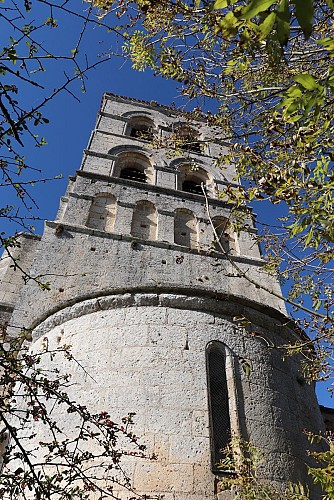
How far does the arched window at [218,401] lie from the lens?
3.99 meters

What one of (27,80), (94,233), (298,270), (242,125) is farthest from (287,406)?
(94,233)

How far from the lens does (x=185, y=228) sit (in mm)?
12148

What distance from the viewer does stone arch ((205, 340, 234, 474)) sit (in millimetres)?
3998

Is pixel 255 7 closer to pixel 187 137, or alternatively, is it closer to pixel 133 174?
pixel 187 137

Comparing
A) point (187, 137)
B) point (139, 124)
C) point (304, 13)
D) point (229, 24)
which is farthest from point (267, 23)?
point (139, 124)

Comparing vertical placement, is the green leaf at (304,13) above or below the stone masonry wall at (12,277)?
below

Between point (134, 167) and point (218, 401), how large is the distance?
11.7 m

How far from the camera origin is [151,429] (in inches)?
155

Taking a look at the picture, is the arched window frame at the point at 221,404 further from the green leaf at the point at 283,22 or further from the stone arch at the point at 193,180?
the stone arch at the point at 193,180

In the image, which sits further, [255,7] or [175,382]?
[175,382]

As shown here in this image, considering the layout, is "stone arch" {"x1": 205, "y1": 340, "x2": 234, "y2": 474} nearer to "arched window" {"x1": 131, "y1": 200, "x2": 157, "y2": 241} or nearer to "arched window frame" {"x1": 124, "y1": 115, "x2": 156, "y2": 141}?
"arched window" {"x1": 131, "y1": 200, "x2": 157, "y2": 241}

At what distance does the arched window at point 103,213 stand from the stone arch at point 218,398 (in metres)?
6.68

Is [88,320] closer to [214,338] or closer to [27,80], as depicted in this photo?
[214,338]

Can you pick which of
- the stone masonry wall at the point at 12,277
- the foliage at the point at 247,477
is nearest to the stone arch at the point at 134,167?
the stone masonry wall at the point at 12,277
